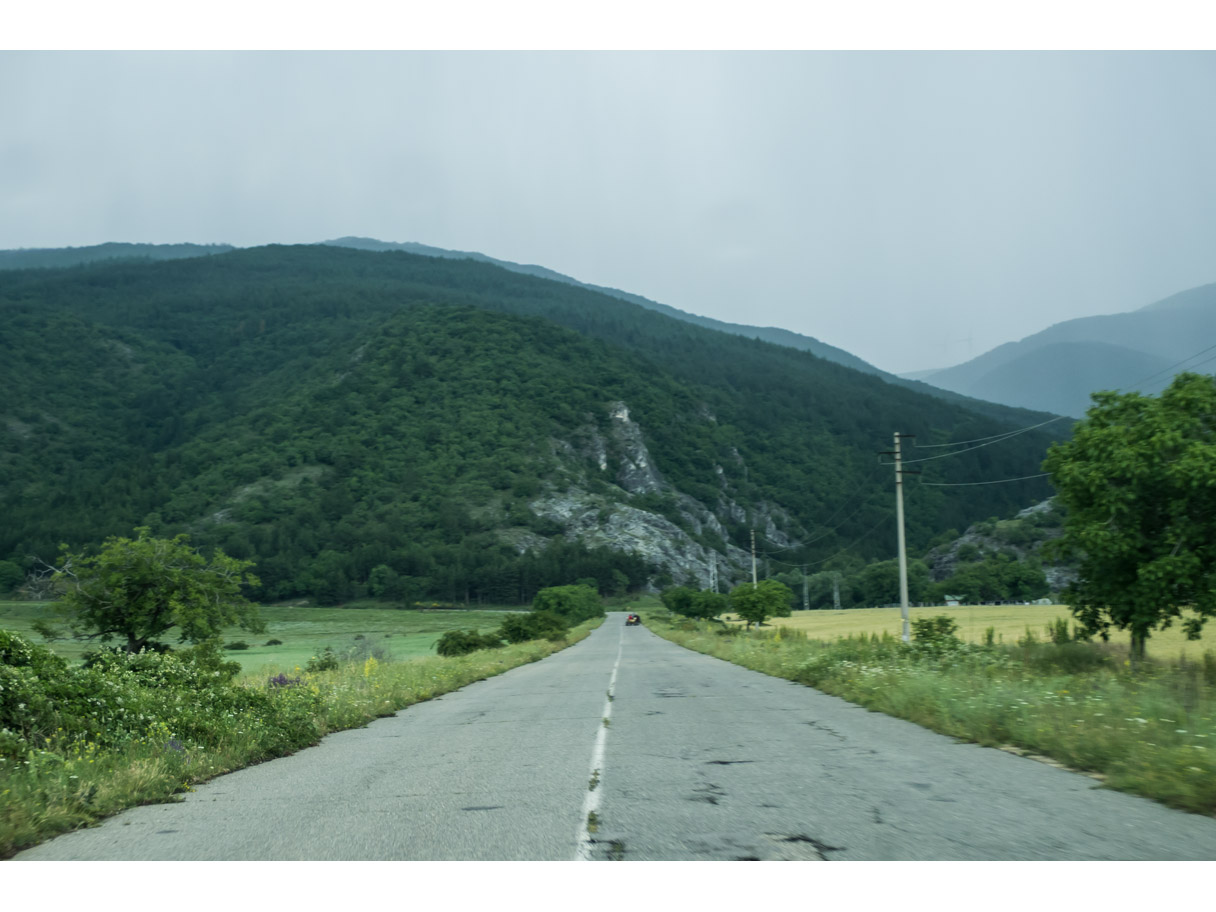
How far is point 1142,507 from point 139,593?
89.2 feet

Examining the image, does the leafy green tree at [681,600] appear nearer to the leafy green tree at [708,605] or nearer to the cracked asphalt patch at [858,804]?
the leafy green tree at [708,605]

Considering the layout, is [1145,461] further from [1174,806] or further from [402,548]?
[402,548]

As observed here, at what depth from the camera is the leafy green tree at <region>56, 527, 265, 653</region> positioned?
21047mm

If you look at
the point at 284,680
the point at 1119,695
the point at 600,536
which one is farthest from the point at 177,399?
the point at 1119,695

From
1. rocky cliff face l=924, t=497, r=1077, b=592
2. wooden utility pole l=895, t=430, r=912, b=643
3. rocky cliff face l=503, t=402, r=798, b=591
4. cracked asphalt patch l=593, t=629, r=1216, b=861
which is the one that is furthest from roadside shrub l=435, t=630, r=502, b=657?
rocky cliff face l=503, t=402, r=798, b=591

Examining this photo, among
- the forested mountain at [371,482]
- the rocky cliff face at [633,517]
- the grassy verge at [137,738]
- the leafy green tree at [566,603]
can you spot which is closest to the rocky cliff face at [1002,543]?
the forested mountain at [371,482]

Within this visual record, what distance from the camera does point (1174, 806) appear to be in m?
6.89

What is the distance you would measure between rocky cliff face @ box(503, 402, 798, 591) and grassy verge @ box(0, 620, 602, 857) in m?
144

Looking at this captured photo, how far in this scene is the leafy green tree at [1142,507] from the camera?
23.1 metres

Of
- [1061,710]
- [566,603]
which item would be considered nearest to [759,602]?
[566,603]

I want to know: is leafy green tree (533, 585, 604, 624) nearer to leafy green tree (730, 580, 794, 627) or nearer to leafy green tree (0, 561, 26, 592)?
leafy green tree (730, 580, 794, 627)

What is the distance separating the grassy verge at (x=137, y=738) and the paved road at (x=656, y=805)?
28cm

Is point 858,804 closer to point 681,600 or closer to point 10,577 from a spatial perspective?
point 681,600

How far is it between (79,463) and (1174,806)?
577 feet
